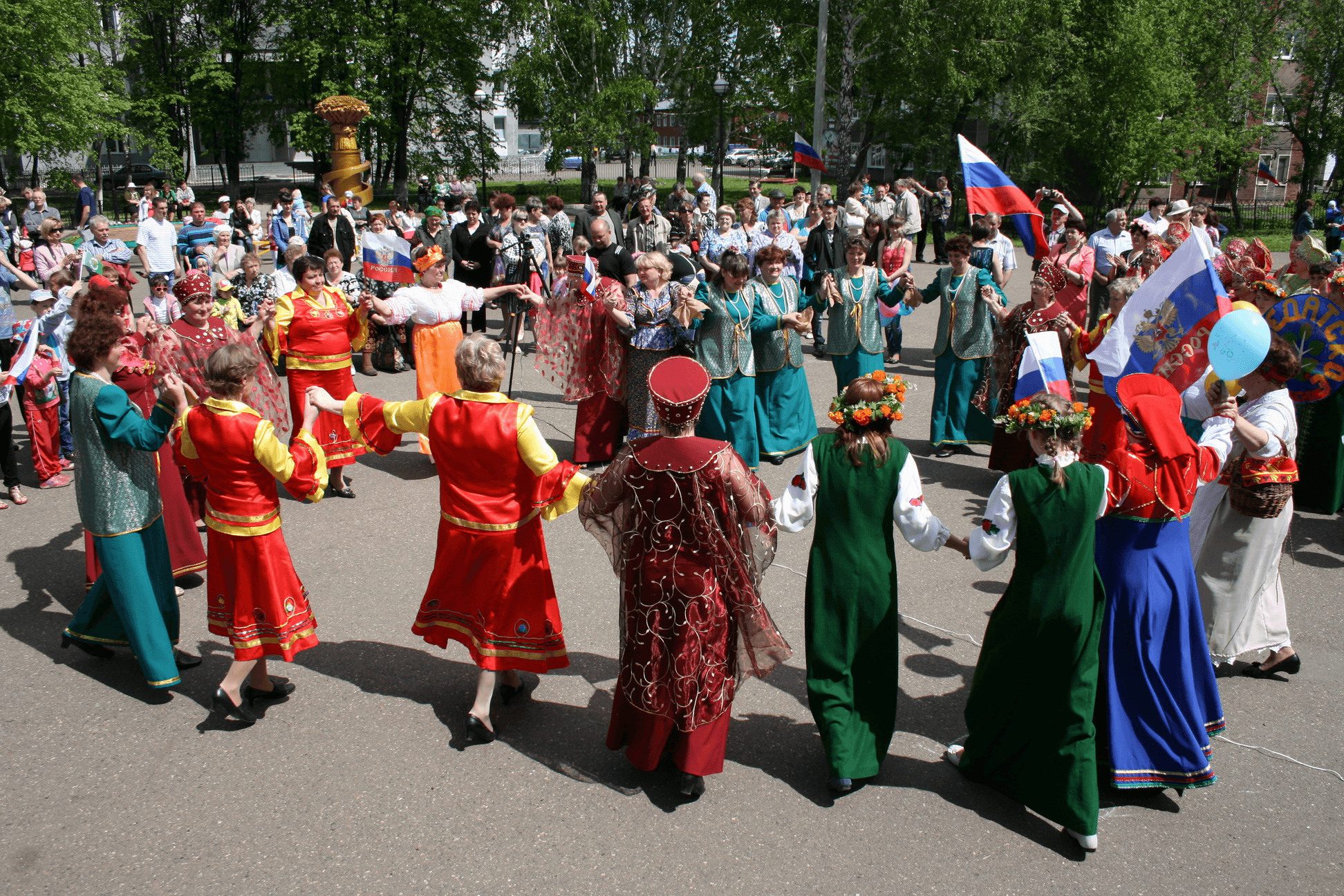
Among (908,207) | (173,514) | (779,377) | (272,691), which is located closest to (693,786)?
(272,691)

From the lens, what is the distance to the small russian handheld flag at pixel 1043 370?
161 inches

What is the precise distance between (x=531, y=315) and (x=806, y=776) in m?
10.8

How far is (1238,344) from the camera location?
13.0ft

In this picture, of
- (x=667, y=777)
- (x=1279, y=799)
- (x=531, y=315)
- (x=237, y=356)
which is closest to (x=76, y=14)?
(x=531, y=315)

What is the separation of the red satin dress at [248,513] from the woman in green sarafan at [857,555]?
2.17 meters

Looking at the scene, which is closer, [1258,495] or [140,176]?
[1258,495]

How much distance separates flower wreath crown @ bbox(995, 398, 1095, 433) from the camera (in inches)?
141

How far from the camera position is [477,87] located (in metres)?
32.8

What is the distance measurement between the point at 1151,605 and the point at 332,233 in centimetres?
1299

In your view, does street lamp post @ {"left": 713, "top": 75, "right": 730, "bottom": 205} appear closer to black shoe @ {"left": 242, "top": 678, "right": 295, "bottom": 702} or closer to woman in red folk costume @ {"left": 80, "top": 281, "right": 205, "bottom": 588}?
woman in red folk costume @ {"left": 80, "top": 281, "right": 205, "bottom": 588}

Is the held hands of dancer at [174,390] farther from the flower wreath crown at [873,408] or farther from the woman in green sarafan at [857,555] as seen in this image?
the flower wreath crown at [873,408]

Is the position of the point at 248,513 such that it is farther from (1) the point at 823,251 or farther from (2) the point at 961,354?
(1) the point at 823,251

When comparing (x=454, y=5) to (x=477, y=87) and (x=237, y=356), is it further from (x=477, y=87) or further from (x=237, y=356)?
(x=237, y=356)

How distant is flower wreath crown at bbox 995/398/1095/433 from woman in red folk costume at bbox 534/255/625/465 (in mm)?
4562
